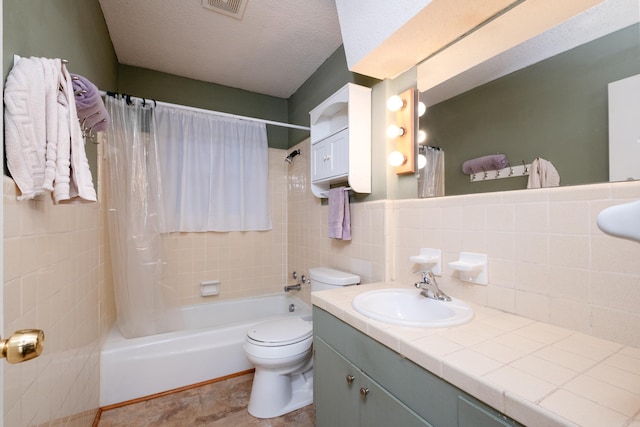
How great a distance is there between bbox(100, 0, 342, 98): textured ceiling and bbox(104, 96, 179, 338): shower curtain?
0.48 m

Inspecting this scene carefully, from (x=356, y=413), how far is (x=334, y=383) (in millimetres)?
154

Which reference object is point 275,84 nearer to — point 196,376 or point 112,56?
point 112,56

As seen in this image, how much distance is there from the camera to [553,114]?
95 centimetres

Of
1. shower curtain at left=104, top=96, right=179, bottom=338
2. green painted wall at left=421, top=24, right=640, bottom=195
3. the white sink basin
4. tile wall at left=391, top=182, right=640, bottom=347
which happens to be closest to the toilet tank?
the white sink basin

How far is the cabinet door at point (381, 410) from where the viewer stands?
0.83 m

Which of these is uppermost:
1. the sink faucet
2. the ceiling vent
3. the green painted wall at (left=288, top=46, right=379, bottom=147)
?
the ceiling vent

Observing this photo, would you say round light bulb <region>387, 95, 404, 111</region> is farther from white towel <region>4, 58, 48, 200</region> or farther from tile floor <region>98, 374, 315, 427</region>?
tile floor <region>98, 374, 315, 427</region>

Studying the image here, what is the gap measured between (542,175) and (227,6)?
183 centimetres

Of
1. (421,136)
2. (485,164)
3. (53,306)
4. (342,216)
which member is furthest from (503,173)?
(53,306)

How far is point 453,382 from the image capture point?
0.69 m

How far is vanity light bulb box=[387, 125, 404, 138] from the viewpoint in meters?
1.52

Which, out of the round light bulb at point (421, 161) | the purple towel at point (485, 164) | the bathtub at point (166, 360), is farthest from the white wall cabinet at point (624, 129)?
the bathtub at point (166, 360)

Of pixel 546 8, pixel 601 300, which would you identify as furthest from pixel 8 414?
pixel 546 8

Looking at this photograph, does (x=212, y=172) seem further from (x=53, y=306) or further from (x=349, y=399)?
(x=349, y=399)
